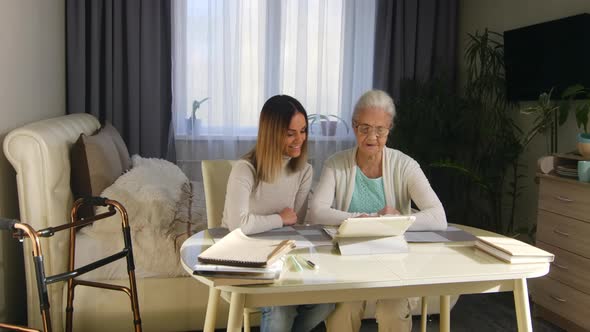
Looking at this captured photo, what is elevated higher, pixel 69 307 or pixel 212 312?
pixel 212 312

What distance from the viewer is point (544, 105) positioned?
2.96 metres

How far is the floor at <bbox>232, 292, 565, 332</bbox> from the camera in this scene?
2606mm

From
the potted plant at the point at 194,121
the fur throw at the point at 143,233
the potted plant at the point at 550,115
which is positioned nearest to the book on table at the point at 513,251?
the fur throw at the point at 143,233

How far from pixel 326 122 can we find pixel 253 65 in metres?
0.75

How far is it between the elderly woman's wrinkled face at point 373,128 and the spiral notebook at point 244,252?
1.97 feet

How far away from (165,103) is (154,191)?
166 centimetres

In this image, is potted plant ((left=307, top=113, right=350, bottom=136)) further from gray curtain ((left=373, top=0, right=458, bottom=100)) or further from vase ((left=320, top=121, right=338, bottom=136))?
gray curtain ((left=373, top=0, right=458, bottom=100))

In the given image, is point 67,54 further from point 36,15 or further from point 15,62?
point 15,62

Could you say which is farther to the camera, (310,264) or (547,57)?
(547,57)

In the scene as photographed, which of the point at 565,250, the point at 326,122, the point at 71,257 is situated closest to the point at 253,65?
the point at 326,122

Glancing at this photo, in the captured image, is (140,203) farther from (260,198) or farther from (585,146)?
(585,146)

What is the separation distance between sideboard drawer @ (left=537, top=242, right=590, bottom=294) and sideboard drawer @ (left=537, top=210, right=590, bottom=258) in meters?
0.03

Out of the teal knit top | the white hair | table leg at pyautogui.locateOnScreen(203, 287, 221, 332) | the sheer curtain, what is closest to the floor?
the teal knit top

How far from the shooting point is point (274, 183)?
6.15 feet
